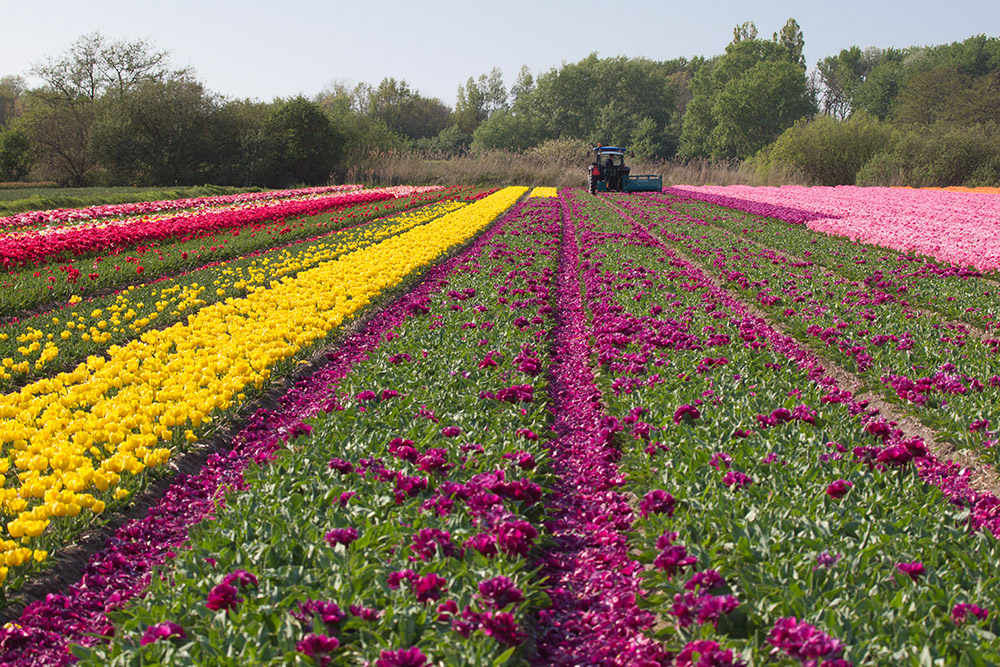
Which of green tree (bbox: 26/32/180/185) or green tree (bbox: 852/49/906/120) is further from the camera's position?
green tree (bbox: 852/49/906/120)

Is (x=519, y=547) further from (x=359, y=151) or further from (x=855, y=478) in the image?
(x=359, y=151)

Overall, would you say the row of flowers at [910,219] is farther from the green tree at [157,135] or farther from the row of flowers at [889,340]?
the green tree at [157,135]

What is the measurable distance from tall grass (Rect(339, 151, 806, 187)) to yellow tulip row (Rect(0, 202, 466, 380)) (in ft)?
132

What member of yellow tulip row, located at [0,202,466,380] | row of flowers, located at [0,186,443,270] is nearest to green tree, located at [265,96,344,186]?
row of flowers, located at [0,186,443,270]

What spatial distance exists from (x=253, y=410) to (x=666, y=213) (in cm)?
2116

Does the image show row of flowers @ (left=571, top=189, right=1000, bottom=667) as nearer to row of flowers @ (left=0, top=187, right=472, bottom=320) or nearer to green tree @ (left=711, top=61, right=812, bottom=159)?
row of flowers @ (left=0, top=187, right=472, bottom=320)

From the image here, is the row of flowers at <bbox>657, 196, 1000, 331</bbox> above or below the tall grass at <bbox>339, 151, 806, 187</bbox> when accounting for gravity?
below

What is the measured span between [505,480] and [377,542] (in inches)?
41.2

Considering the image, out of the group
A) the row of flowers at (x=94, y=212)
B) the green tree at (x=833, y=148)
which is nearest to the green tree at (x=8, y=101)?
the row of flowers at (x=94, y=212)

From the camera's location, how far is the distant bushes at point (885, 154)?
46781 mm

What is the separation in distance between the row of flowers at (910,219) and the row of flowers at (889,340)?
3.68 m

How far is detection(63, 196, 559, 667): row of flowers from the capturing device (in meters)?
3.20

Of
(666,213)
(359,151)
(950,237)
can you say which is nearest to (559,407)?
(950,237)

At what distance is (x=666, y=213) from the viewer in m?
25.6
